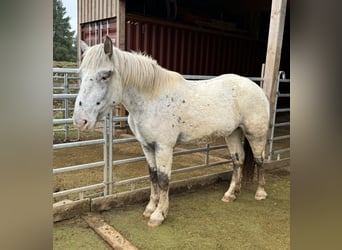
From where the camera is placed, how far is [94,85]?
171 cm

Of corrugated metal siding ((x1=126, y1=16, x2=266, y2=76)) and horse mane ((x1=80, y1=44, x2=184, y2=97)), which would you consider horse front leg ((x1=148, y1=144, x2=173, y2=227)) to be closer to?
horse mane ((x1=80, y1=44, x2=184, y2=97))

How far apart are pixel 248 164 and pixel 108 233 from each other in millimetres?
1471

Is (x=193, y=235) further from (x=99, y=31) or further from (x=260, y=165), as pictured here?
(x=99, y=31)

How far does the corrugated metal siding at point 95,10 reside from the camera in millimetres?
4984

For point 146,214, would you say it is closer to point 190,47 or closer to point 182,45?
point 182,45

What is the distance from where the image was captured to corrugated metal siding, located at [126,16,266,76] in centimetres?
525

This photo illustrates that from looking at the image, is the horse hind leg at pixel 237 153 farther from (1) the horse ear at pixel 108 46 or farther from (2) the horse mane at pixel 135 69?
(1) the horse ear at pixel 108 46

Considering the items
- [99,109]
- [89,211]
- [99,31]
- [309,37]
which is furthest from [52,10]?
[99,31]

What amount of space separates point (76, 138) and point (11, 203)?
457cm

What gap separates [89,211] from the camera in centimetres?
217

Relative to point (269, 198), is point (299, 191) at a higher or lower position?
higher

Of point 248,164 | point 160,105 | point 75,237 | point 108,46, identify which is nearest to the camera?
point 108,46

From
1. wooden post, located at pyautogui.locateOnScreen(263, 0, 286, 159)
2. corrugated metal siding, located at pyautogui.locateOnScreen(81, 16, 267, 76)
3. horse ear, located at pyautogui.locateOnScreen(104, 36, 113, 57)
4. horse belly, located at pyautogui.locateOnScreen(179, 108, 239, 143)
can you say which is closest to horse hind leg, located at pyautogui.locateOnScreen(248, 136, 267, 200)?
→ horse belly, located at pyautogui.locateOnScreen(179, 108, 239, 143)

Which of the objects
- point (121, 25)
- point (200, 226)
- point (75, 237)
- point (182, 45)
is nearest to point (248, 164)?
point (200, 226)
